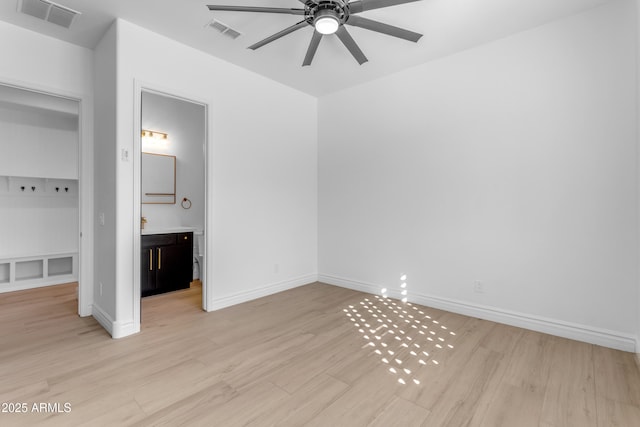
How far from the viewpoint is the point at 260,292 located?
3.90 m

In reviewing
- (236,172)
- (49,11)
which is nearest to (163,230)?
(236,172)

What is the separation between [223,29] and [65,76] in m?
1.73

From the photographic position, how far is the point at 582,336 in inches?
103

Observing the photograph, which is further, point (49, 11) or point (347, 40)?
point (49, 11)

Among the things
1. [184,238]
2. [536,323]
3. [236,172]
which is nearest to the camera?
[536,323]

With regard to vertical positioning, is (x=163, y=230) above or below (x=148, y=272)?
above

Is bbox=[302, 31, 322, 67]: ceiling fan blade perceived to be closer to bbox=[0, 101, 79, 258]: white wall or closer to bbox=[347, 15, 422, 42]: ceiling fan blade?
bbox=[347, 15, 422, 42]: ceiling fan blade

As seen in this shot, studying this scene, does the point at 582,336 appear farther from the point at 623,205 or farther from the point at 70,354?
the point at 70,354

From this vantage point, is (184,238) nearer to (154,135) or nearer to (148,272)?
(148,272)

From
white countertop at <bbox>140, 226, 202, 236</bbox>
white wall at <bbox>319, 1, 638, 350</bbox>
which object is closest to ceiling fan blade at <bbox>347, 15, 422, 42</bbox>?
white wall at <bbox>319, 1, 638, 350</bbox>

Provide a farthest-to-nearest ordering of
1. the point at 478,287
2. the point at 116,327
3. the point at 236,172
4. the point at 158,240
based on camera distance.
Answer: the point at 158,240, the point at 236,172, the point at 478,287, the point at 116,327

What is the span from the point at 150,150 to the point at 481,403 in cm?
508

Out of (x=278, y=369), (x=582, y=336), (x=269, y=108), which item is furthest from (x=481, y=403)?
(x=269, y=108)

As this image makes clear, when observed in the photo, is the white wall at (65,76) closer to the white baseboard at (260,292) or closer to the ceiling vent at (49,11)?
the ceiling vent at (49,11)
